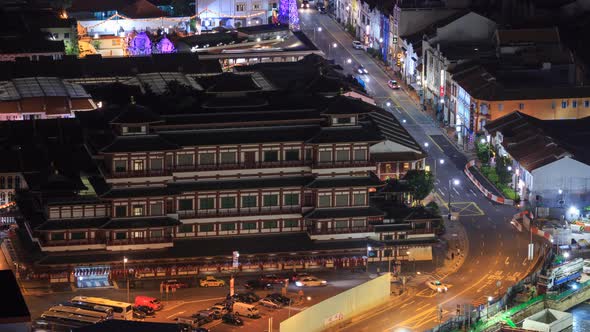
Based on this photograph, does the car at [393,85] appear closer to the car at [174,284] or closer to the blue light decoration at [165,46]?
the blue light decoration at [165,46]

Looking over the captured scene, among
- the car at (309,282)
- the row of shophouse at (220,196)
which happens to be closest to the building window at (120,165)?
the row of shophouse at (220,196)

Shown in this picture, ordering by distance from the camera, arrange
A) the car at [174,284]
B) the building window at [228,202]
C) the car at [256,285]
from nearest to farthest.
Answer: the car at [256,285]
the car at [174,284]
the building window at [228,202]

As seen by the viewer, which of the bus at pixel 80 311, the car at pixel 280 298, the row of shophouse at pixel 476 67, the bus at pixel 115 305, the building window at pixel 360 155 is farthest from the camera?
the row of shophouse at pixel 476 67

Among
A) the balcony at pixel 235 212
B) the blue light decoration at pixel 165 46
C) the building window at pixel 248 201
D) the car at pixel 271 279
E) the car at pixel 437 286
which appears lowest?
the car at pixel 437 286

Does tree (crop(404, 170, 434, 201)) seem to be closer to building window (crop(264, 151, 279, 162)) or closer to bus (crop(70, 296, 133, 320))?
building window (crop(264, 151, 279, 162))

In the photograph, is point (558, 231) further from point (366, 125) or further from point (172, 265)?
point (172, 265)

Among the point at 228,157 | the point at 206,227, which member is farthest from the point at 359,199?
the point at 206,227
